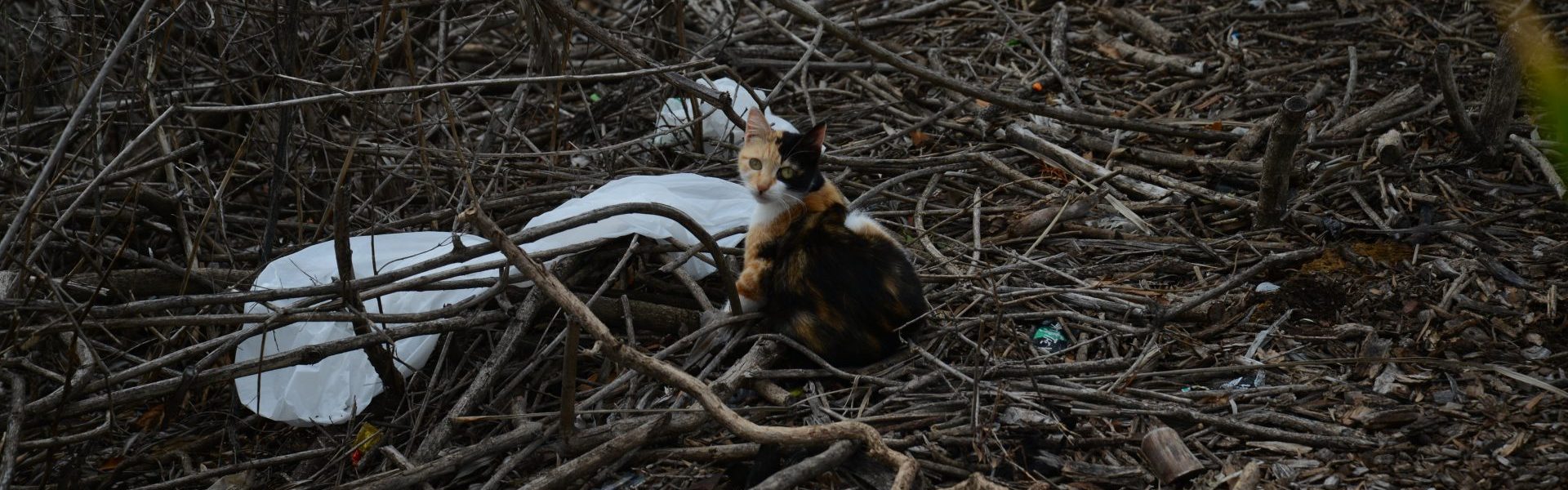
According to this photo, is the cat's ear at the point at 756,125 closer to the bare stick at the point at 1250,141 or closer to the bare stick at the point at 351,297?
the bare stick at the point at 351,297

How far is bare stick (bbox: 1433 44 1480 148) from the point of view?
4.31 meters

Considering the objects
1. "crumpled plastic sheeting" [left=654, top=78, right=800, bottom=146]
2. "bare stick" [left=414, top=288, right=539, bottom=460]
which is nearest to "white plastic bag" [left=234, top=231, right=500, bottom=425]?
"bare stick" [left=414, top=288, right=539, bottom=460]

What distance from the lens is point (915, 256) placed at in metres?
4.33

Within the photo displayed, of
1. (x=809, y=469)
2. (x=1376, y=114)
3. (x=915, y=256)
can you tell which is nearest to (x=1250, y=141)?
(x=1376, y=114)

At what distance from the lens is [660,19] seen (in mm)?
6191

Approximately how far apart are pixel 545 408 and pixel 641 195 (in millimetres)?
932

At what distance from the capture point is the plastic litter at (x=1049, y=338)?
12.2 feet

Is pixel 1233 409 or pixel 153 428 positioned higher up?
pixel 153 428

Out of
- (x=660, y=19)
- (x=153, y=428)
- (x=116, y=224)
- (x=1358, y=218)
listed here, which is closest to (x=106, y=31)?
(x=116, y=224)

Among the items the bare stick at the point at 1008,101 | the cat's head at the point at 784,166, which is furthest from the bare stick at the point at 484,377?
the bare stick at the point at 1008,101

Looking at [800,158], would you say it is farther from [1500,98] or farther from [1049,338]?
[1500,98]

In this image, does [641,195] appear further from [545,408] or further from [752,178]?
[545,408]

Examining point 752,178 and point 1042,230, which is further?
point 1042,230

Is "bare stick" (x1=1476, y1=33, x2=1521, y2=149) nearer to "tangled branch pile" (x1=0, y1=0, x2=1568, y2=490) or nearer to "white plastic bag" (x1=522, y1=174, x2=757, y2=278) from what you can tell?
"tangled branch pile" (x1=0, y1=0, x2=1568, y2=490)
